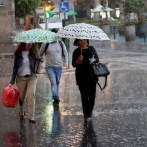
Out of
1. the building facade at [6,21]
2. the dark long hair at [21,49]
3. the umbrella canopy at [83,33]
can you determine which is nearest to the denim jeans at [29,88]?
the dark long hair at [21,49]

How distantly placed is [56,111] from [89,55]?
1843 millimetres

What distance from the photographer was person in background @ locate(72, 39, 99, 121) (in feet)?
32.3

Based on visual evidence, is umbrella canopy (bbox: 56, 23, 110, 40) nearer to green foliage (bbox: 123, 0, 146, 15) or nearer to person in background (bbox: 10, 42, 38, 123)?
person in background (bbox: 10, 42, 38, 123)

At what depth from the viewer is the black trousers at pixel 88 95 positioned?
1000 cm

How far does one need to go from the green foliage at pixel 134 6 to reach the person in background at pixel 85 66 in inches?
1326

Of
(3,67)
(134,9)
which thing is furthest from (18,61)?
(134,9)

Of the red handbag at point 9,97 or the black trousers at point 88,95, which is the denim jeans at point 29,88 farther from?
the black trousers at point 88,95

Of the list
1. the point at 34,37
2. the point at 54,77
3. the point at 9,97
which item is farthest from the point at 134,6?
the point at 9,97

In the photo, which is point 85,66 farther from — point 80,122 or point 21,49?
point 21,49

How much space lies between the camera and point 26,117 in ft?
34.3

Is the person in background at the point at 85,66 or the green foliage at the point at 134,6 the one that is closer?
the person in background at the point at 85,66

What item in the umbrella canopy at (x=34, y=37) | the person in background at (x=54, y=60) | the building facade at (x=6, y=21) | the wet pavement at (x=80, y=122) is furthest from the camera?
the building facade at (x=6, y=21)

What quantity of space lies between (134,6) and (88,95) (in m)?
34.2

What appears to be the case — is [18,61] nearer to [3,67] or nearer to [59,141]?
[59,141]
